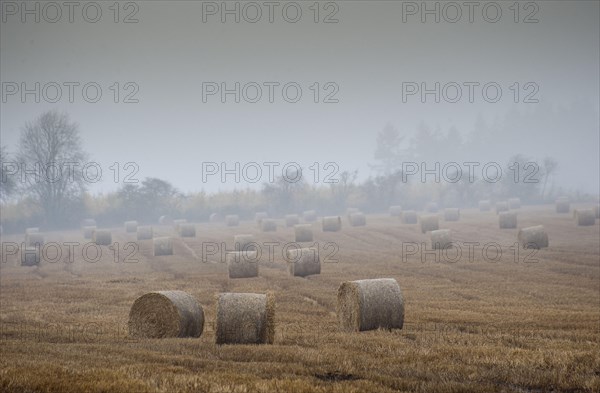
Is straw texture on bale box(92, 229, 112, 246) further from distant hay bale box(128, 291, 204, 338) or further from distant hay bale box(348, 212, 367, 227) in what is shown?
distant hay bale box(128, 291, 204, 338)

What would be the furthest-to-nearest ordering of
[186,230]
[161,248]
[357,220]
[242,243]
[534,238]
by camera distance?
[357,220], [186,230], [242,243], [161,248], [534,238]

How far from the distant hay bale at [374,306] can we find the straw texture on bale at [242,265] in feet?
45.8

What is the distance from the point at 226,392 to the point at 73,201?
257 ft

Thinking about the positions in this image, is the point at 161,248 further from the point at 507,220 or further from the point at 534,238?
the point at 507,220

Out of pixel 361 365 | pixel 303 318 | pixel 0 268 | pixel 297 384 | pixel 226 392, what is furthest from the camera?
pixel 0 268

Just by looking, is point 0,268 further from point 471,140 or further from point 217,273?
point 471,140

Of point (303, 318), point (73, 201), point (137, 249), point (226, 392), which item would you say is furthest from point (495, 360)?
point (73, 201)

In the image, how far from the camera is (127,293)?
26516 mm

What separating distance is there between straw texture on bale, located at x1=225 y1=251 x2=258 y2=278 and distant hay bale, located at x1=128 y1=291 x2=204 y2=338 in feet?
44.8

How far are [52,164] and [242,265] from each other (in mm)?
56882

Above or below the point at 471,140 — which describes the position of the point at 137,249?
below

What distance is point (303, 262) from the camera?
31562mm

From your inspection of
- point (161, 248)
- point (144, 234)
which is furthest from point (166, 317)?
point (144, 234)

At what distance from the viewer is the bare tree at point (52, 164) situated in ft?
268
